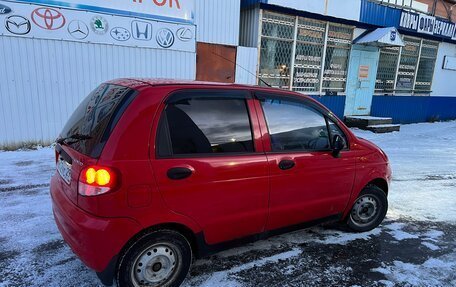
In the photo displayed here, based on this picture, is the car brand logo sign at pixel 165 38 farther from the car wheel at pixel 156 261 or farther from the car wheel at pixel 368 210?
the car wheel at pixel 156 261

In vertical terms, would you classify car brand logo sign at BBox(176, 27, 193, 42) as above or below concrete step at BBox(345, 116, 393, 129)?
above

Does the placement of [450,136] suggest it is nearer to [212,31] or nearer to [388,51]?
[388,51]

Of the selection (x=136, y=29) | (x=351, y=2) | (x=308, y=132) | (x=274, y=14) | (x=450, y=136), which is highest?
(x=351, y=2)

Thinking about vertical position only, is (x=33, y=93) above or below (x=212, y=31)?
below

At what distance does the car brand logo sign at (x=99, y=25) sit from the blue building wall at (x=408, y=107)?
24.1 ft

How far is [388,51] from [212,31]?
26.9ft

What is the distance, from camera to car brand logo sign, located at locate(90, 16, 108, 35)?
7.14 meters

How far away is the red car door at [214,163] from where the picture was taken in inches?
104

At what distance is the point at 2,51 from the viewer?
652cm

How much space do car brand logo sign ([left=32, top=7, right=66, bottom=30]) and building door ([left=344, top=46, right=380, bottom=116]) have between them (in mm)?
9467

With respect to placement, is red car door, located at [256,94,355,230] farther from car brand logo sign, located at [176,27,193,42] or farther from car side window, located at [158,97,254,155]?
car brand logo sign, located at [176,27,193,42]

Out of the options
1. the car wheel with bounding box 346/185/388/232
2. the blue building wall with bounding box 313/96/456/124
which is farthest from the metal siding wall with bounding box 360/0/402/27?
the car wheel with bounding box 346/185/388/232

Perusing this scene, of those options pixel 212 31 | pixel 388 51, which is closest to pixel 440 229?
pixel 212 31

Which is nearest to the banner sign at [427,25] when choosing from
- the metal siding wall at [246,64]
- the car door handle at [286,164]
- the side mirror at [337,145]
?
the metal siding wall at [246,64]
